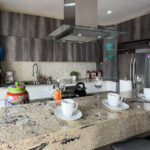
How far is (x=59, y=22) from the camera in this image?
3371 mm

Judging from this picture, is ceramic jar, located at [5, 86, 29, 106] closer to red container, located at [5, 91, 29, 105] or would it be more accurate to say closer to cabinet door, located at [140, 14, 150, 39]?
red container, located at [5, 91, 29, 105]

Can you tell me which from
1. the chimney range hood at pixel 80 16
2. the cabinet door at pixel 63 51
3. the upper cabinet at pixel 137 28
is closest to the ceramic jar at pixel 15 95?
the chimney range hood at pixel 80 16

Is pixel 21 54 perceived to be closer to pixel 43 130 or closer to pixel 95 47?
pixel 95 47

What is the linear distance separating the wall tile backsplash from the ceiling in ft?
4.32

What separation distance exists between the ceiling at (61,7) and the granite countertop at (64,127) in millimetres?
2451

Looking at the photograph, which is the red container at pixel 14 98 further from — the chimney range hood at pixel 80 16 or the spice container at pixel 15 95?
the chimney range hood at pixel 80 16

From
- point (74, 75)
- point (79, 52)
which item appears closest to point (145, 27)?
point (79, 52)

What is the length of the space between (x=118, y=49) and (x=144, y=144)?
10.2 feet

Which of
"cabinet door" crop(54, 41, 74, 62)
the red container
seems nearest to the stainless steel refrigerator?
"cabinet door" crop(54, 41, 74, 62)

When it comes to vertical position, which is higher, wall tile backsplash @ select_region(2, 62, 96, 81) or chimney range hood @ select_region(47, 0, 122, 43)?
chimney range hood @ select_region(47, 0, 122, 43)

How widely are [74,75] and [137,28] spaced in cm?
207

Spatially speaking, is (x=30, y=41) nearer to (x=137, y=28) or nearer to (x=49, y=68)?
(x=49, y=68)

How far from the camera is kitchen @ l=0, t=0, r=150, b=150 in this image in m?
0.80

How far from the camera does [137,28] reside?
318 cm
